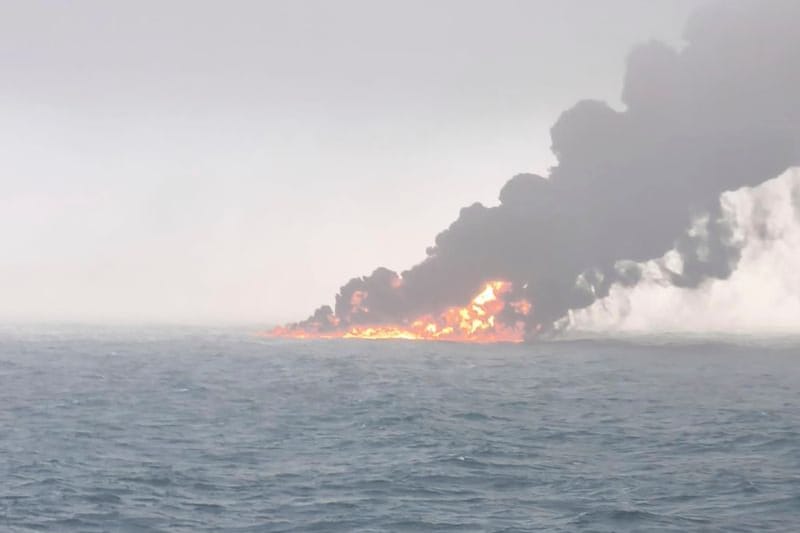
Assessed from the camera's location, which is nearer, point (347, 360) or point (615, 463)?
point (615, 463)

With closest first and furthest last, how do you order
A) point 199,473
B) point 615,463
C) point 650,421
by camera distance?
point 199,473 → point 615,463 → point 650,421

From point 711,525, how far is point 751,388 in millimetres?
57138

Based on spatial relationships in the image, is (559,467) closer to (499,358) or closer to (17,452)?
(17,452)

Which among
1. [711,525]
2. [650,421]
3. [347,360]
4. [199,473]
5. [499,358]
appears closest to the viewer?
[711,525]

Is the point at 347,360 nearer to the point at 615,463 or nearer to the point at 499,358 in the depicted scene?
the point at 499,358

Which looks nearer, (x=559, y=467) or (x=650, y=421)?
(x=559, y=467)

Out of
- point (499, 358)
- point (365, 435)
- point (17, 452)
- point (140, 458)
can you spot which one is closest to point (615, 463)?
point (365, 435)

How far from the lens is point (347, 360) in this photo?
402ft

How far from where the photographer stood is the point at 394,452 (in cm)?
4578

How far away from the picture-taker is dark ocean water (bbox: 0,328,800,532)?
32062 millimetres

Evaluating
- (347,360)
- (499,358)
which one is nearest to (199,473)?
(347,360)

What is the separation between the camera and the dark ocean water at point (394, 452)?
32.1 metres

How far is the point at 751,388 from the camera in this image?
271 ft

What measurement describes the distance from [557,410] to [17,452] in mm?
37595
